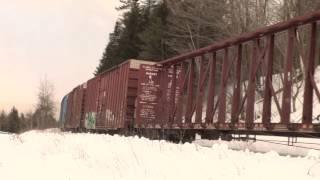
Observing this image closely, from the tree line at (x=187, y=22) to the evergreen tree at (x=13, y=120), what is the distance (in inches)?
2398

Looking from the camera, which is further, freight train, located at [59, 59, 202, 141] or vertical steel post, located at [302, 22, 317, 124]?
freight train, located at [59, 59, 202, 141]

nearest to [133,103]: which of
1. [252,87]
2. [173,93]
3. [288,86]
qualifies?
[173,93]

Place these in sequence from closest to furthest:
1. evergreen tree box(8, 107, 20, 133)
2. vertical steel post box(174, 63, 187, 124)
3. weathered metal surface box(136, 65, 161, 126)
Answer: vertical steel post box(174, 63, 187, 124) → weathered metal surface box(136, 65, 161, 126) → evergreen tree box(8, 107, 20, 133)

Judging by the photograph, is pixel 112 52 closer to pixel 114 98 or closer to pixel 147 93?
pixel 114 98

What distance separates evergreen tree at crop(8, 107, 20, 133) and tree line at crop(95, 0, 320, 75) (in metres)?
60.9

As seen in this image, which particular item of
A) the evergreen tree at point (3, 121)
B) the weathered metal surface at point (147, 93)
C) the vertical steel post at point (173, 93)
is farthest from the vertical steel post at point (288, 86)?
the evergreen tree at point (3, 121)

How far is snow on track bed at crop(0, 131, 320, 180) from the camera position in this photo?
7.63 metres

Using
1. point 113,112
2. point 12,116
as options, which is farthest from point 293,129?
point 12,116

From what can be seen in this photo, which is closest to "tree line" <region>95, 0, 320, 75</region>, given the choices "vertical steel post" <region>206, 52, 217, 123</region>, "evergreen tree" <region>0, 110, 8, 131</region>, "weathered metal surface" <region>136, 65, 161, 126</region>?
"weathered metal surface" <region>136, 65, 161, 126</region>

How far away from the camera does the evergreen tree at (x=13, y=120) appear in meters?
126

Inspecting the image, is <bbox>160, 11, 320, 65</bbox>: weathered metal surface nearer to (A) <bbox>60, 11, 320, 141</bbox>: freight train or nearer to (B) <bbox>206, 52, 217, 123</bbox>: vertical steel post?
(A) <bbox>60, 11, 320, 141</bbox>: freight train

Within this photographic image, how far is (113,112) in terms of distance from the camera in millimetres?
24531

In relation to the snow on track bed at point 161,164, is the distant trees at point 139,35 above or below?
above

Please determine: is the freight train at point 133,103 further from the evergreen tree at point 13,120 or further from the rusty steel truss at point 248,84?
the evergreen tree at point 13,120
